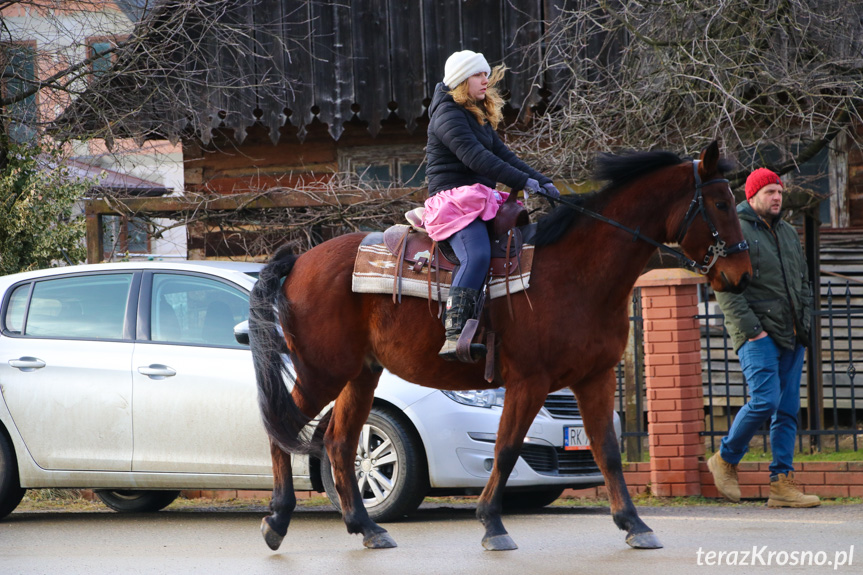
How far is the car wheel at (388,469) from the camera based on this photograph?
751 cm

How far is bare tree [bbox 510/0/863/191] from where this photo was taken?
36.2 ft

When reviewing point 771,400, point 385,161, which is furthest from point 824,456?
point 385,161

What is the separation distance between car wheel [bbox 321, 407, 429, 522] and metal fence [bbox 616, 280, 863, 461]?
2485mm

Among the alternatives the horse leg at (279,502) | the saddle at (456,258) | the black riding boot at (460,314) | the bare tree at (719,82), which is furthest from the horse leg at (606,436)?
Answer: the bare tree at (719,82)

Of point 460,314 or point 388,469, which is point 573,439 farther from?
point 460,314

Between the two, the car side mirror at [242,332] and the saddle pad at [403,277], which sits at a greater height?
the saddle pad at [403,277]

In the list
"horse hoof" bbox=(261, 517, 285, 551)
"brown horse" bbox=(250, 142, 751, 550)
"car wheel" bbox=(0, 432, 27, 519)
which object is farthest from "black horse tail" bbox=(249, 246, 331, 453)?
"car wheel" bbox=(0, 432, 27, 519)

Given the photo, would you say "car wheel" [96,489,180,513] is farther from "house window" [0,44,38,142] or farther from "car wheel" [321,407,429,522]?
"house window" [0,44,38,142]

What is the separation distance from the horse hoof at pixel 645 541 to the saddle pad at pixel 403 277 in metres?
1.54

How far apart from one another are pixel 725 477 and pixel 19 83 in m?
9.38

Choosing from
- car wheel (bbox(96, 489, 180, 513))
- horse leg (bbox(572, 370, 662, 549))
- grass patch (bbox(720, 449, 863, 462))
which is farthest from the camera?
grass patch (bbox(720, 449, 863, 462))

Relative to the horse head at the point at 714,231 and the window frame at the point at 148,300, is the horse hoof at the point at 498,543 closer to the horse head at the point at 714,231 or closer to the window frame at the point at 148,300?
the horse head at the point at 714,231

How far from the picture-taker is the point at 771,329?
25.6 ft

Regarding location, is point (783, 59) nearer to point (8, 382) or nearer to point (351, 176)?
point (351, 176)
